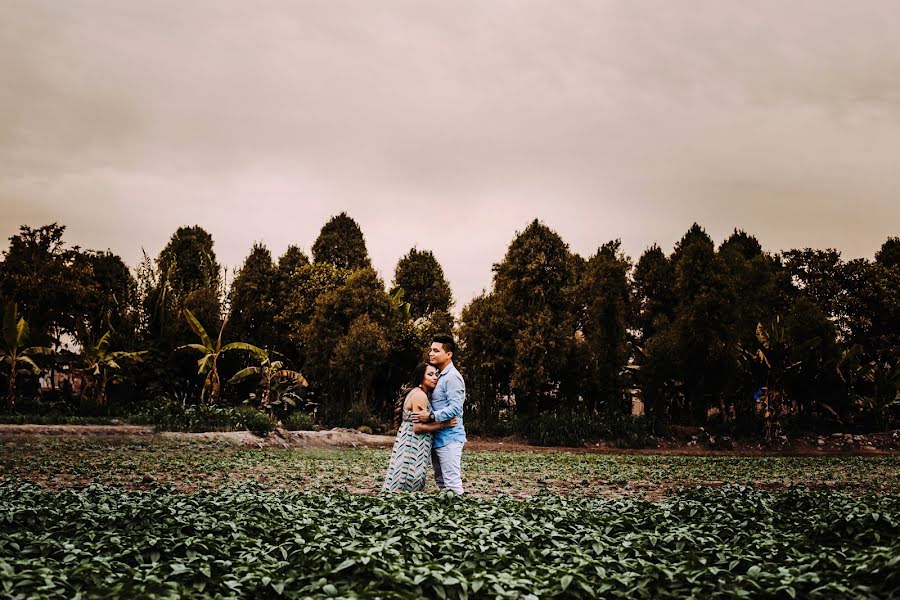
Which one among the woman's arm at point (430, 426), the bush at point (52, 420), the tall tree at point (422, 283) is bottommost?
the bush at point (52, 420)

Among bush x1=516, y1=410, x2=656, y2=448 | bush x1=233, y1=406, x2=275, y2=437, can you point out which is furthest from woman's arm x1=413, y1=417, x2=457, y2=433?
bush x1=516, y1=410, x2=656, y2=448

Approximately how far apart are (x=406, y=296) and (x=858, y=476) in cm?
2766

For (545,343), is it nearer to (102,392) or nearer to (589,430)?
(589,430)

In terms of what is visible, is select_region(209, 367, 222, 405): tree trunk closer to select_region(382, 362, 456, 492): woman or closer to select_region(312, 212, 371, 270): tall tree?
select_region(312, 212, 371, 270): tall tree

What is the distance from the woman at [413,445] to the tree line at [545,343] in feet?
54.0

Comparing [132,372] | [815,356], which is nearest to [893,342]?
[815,356]

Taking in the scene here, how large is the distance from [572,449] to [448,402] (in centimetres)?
1528

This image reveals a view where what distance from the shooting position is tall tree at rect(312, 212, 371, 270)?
36.8 m

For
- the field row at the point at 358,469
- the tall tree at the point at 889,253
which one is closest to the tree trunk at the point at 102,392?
the field row at the point at 358,469

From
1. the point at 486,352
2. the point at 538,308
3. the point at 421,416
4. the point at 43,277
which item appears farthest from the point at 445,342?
the point at 43,277

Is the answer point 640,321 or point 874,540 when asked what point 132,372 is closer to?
point 640,321

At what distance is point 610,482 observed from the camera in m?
12.0

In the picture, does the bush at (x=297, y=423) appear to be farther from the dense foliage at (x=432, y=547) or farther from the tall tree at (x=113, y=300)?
the dense foliage at (x=432, y=547)

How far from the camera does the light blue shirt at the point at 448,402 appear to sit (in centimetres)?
744
